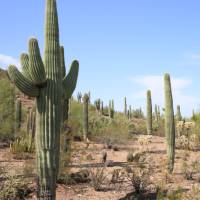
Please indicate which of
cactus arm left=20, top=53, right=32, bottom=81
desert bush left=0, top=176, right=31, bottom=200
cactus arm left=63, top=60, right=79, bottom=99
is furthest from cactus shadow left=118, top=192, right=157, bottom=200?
cactus arm left=20, top=53, right=32, bottom=81

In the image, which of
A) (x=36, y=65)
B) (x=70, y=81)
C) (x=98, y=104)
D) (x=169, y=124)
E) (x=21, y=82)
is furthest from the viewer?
(x=98, y=104)

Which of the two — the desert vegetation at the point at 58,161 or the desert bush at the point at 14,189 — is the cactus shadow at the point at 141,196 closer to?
the desert vegetation at the point at 58,161

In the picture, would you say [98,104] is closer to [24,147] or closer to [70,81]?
[24,147]

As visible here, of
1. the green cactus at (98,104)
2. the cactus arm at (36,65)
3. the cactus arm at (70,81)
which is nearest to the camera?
the cactus arm at (36,65)

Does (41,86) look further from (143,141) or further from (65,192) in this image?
(143,141)

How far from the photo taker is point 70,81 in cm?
1131

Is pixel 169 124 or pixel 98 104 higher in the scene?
pixel 98 104

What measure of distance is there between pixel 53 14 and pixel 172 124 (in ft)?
21.5

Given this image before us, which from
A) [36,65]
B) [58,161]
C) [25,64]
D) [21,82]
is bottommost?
[58,161]

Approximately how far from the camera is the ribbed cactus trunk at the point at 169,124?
15047 mm

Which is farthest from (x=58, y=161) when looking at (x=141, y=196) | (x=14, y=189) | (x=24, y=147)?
(x=24, y=147)

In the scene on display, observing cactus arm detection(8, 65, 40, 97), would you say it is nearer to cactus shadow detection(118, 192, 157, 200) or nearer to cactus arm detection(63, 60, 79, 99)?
cactus arm detection(63, 60, 79, 99)

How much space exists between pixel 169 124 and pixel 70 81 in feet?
17.2

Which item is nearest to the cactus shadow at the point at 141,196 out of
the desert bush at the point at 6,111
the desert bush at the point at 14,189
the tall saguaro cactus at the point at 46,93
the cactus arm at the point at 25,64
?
the tall saguaro cactus at the point at 46,93
